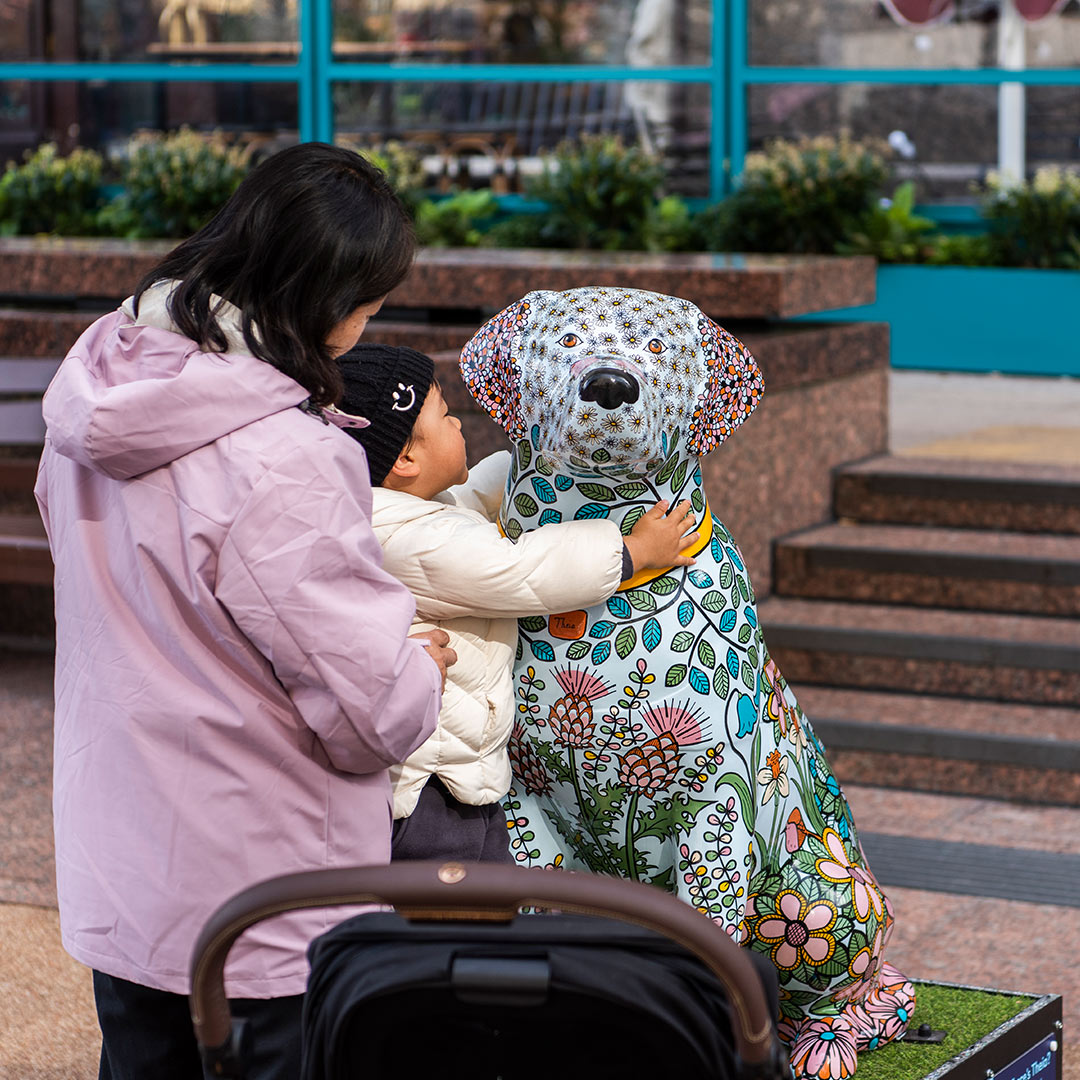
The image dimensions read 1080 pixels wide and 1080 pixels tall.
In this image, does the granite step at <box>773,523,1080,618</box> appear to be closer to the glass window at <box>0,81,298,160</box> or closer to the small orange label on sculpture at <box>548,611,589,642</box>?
the small orange label on sculpture at <box>548,611,589,642</box>

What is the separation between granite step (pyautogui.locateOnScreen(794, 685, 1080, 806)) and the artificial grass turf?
7.28ft

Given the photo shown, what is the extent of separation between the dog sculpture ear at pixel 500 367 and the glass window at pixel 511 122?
358 inches

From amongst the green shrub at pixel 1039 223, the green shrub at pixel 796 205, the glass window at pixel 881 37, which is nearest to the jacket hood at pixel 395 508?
the green shrub at pixel 796 205

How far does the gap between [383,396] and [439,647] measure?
0.40 metres

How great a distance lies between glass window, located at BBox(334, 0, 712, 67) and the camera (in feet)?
41.0

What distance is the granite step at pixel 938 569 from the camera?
6.32 metres

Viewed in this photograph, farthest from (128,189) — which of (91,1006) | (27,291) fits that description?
(91,1006)

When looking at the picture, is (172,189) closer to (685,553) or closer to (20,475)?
(20,475)

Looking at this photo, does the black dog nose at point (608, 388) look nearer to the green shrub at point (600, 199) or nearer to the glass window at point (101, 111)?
the green shrub at point (600, 199)

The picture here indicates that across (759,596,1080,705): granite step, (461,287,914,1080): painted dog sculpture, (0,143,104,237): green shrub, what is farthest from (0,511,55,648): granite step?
(0,143,104,237): green shrub

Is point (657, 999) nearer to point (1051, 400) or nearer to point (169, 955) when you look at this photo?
point (169, 955)

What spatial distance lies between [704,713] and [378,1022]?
1032mm

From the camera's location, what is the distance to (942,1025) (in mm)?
3305

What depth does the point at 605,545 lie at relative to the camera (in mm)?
2783
